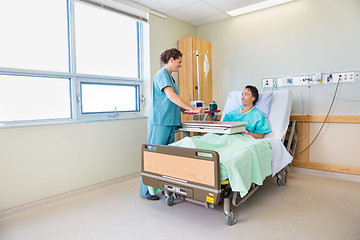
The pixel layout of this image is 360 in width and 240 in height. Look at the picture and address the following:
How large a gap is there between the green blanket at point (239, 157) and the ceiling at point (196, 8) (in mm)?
1780

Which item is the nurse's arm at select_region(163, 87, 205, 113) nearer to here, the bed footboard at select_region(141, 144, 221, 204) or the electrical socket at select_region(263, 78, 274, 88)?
the bed footboard at select_region(141, 144, 221, 204)

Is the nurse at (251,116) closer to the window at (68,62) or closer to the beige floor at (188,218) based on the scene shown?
the beige floor at (188,218)

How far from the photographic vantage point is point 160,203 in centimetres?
228

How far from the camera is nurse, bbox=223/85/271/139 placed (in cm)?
260

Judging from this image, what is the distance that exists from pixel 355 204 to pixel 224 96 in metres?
2.12

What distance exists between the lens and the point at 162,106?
2.24m

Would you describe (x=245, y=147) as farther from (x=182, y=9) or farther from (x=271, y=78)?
(x=182, y=9)

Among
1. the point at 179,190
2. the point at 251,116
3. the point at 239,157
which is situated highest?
the point at 251,116

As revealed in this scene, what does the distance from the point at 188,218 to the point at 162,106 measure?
0.98m

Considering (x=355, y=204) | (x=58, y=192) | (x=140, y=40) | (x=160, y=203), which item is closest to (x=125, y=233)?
(x=160, y=203)

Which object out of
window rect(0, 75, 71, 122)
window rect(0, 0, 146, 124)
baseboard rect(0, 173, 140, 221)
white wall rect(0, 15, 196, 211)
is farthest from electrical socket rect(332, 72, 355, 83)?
window rect(0, 75, 71, 122)

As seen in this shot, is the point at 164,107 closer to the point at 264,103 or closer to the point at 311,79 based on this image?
the point at 264,103

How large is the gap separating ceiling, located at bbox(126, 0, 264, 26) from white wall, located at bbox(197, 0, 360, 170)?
30 centimetres

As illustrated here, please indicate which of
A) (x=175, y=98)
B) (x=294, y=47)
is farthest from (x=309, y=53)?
(x=175, y=98)
